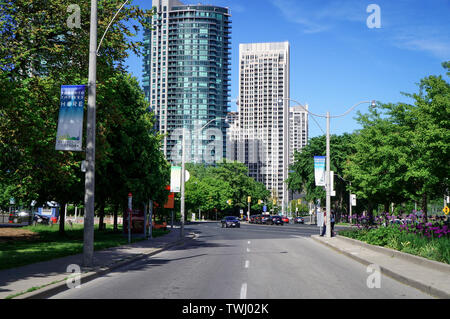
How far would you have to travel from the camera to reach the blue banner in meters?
14.2

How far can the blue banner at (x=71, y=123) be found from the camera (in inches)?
560

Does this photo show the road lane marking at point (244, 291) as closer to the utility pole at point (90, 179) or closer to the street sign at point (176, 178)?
the utility pole at point (90, 179)

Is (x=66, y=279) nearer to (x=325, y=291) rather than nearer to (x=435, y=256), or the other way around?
(x=325, y=291)

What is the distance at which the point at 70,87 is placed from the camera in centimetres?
1448

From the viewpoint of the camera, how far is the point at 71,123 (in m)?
14.3

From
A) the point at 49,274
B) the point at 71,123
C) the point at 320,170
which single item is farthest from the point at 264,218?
the point at 49,274

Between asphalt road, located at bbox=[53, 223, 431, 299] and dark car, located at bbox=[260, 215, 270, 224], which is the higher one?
asphalt road, located at bbox=[53, 223, 431, 299]

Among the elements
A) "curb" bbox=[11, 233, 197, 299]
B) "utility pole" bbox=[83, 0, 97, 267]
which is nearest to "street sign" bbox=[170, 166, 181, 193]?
"curb" bbox=[11, 233, 197, 299]

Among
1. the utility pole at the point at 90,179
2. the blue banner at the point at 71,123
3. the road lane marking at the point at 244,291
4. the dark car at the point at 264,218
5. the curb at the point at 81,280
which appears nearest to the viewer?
the curb at the point at 81,280

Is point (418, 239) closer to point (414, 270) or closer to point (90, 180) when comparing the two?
point (414, 270)

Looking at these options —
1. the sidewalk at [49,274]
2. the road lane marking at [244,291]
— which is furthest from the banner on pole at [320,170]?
the road lane marking at [244,291]

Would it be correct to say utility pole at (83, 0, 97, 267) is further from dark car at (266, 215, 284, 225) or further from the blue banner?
dark car at (266, 215, 284, 225)

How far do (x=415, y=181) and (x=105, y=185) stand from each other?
1870 centimetres
